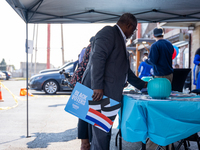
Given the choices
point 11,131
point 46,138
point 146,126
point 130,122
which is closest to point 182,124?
point 146,126

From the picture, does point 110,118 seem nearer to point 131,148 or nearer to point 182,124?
point 182,124

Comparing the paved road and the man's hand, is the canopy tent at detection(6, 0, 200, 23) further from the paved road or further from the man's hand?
the man's hand

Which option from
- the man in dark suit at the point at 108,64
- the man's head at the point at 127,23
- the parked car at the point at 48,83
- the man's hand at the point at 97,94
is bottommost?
the parked car at the point at 48,83

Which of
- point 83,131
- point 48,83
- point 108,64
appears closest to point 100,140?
point 83,131

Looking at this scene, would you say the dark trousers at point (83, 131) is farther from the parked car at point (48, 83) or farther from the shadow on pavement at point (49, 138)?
the parked car at point (48, 83)

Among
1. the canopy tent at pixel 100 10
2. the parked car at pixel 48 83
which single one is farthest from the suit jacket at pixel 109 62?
the parked car at pixel 48 83

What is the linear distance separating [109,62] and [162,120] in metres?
0.85

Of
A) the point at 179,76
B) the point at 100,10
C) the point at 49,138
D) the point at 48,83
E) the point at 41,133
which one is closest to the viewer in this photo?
the point at 49,138

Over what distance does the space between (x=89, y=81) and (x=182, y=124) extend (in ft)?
3.79

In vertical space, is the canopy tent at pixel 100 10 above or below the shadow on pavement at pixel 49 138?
above

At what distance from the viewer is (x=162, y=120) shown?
2.21 m

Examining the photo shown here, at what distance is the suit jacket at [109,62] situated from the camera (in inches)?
93.4

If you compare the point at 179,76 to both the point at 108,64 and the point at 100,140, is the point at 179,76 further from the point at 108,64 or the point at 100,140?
the point at 100,140

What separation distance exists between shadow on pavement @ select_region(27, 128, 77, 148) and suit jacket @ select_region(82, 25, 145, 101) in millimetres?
1969
